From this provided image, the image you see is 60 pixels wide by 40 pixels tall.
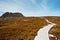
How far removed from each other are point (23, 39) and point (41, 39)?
370cm

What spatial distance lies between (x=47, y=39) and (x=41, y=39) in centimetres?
117

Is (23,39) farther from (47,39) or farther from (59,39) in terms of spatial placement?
(59,39)

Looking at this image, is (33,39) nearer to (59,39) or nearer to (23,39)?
(23,39)

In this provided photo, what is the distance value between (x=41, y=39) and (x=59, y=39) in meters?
4.41

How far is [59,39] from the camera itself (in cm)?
2800

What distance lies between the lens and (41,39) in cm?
2586

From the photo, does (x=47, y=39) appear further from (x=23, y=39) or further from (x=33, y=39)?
(x=23, y=39)

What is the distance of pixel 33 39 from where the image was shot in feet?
87.2

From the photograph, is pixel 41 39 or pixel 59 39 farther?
pixel 59 39

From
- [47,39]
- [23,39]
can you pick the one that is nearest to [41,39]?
[47,39]

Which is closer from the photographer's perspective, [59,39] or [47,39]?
[47,39]

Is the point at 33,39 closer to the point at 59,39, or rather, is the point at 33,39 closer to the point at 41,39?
the point at 41,39

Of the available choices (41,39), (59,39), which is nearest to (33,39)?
(41,39)

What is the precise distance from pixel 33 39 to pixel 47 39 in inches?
106
